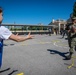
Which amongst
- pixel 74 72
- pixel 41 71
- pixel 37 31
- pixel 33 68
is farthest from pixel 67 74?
pixel 37 31

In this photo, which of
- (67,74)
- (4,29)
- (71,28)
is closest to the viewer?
(4,29)

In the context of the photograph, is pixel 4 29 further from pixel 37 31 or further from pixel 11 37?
pixel 37 31

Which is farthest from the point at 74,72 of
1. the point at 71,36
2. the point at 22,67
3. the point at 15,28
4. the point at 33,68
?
the point at 15,28

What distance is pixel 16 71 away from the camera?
6.06m

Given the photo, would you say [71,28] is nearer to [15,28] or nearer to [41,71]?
[41,71]

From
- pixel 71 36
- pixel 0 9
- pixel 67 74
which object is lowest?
pixel 67 74

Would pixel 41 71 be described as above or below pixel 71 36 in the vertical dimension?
below

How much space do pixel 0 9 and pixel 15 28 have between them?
46.7 metres

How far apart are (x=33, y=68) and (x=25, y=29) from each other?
154ft

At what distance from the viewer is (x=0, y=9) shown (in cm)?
342

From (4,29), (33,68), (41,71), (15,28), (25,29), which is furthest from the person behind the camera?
(25,29)

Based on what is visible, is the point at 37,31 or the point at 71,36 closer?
the point at 71,36

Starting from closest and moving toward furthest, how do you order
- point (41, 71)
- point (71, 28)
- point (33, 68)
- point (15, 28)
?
1. point (41, 71)
2. point (33, 68)
3. point (71, 28)
4. point (15, 28)

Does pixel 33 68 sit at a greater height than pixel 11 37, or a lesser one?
lesser
